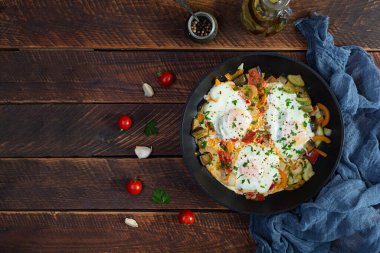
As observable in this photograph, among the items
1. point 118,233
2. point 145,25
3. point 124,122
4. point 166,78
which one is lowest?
point 118,233

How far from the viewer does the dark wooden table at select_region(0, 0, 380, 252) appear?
3.15m

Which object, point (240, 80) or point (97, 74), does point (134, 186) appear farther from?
point (240, 80)

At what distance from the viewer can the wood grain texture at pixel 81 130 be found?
3.21 metres

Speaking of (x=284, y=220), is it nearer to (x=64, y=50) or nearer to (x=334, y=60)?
(x=334, y=60)

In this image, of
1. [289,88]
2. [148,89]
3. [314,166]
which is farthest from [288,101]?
[148,89]

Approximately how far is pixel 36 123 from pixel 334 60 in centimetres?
232

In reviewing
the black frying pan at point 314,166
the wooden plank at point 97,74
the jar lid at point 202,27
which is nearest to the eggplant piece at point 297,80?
the black frying pan at point 314,166

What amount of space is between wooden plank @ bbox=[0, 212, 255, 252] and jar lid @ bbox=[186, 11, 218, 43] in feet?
4.46

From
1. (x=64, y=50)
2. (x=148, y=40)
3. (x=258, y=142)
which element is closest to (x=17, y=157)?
(x=64, y=50)

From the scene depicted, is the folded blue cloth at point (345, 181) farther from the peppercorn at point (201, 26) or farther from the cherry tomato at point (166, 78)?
the cherry tomato at point (166, 78)

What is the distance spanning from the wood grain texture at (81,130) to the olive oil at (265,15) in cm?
82

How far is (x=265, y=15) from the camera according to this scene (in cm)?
283

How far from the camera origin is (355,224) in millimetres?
2910

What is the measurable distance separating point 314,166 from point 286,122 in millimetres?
398
